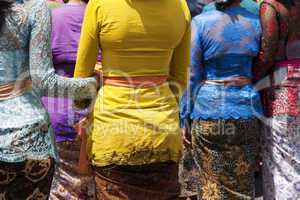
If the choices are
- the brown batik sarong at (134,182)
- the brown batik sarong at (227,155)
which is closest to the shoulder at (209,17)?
the brown batik sarong at (227,155)

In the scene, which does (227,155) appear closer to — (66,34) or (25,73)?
(66,34)

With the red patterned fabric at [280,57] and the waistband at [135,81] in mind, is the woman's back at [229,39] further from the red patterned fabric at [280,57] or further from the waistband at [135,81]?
the waistband at [135,81]

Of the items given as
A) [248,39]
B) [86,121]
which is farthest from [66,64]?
[248,39]

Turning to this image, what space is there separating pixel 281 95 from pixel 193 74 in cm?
58

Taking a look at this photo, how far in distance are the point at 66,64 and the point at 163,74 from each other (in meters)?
1.10

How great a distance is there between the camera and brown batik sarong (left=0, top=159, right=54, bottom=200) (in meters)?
2.91

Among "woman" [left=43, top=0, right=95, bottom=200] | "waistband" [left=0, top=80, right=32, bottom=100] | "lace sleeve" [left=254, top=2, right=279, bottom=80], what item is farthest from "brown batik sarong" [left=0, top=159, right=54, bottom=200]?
"lace sleeve" [left=254, top=2, right=279, bottom=80]

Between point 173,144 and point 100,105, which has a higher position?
point 100,105

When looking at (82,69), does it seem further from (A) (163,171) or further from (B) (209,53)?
(B) (209,53)

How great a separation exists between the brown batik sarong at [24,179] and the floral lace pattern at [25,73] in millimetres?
→ 34

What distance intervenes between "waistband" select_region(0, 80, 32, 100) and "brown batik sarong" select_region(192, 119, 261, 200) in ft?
5.20

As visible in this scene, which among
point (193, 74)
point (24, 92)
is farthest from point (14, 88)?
point (193, 74)

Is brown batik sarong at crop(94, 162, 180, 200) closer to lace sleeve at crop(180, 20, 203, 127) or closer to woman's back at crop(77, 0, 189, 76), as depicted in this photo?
woman's back at crop(77, 0, 189, 76)

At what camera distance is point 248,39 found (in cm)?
409
